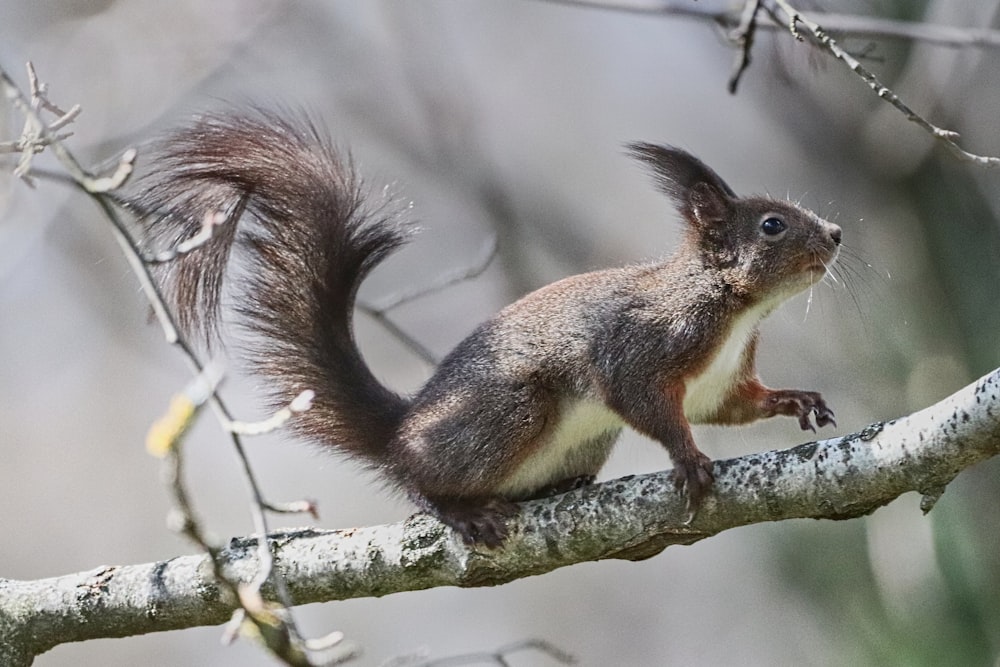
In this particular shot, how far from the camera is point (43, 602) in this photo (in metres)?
3.31

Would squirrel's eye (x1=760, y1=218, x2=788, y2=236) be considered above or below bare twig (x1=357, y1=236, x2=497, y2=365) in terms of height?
above

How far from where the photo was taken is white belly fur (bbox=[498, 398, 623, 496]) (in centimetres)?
359

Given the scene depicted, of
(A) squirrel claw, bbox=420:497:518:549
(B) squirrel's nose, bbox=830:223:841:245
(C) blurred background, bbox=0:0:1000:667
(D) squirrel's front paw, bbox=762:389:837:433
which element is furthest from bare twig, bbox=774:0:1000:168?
(C) blurred background, bbox=0:0:1000:667

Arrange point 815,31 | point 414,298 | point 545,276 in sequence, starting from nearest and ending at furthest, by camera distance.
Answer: point 815,31 < point 414,298 < point 545,276

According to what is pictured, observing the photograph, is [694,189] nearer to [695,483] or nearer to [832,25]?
[832,25]

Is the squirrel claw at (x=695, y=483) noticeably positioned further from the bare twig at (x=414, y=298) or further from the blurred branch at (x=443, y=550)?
the bare twig at (x=414, y=298)

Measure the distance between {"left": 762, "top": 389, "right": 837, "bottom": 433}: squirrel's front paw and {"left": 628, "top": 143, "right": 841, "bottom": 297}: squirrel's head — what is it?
33 cm

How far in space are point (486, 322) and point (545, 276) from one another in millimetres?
4248

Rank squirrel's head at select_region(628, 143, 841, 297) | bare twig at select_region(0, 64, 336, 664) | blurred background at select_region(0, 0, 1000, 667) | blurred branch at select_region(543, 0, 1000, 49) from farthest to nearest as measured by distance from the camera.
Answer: blurred background at select_region(0, 0, 1000, 667), blurred branch at select_region(543, 0, 1000, 49), squirrel's head at select_region(628, 143, 841, 297), bare twig at select_region(0, 64, 336, 664)

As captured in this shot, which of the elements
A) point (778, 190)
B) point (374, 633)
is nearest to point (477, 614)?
point (374, 633)

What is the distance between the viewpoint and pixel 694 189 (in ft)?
12.7

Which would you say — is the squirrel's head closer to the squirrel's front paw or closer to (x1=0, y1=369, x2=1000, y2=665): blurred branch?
the squirrel's front paw

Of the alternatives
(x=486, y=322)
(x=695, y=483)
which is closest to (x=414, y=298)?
(x=486, y=322)

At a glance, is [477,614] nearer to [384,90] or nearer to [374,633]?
[374,633]
